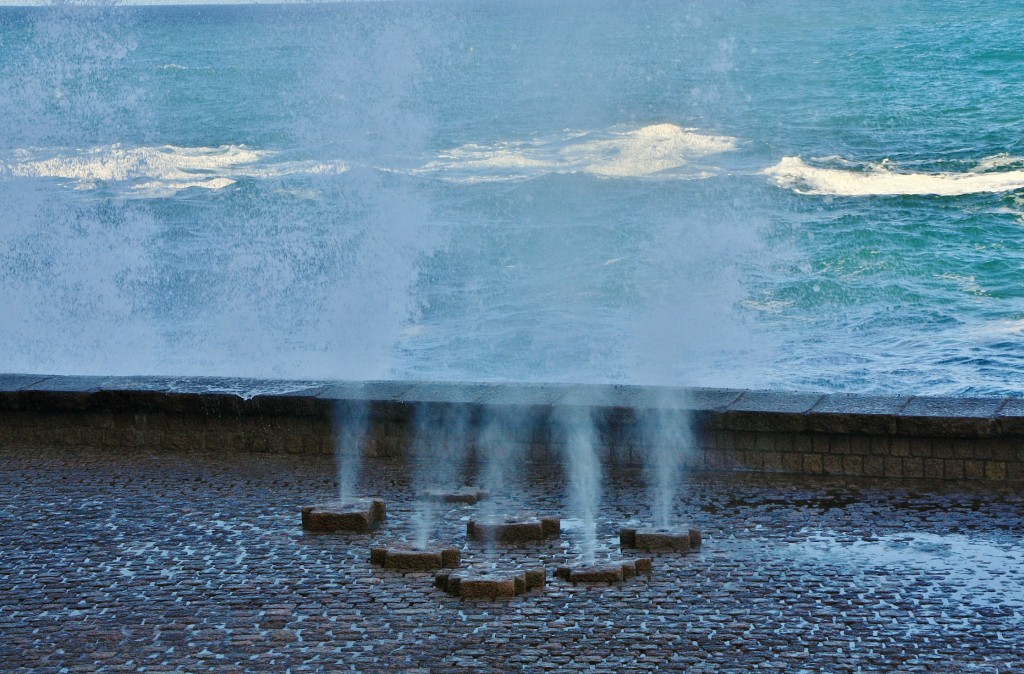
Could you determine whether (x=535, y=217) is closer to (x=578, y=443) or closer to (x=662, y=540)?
(x=578, y=443)

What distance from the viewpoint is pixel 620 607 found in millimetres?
4660

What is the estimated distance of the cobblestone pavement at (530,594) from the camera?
13.9 ft

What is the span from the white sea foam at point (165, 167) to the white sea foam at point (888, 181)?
868 cm

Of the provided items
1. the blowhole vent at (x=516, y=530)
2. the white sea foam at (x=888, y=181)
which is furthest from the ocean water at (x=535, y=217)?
the blowhole vent at (x=516, y=530)

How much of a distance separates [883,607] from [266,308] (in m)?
9.62

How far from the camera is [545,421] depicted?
6.84m

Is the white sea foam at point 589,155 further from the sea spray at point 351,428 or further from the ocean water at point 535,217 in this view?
the sea spray at point 351,428

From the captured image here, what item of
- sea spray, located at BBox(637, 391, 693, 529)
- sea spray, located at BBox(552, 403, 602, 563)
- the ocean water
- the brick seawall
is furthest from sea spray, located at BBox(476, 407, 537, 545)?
the ocean water

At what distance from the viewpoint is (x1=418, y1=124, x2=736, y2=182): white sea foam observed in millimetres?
23453

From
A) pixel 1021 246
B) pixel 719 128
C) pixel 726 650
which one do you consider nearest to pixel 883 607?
pixel 726 650

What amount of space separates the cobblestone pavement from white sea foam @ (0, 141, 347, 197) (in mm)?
15436

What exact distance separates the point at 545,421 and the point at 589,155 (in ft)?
61.8

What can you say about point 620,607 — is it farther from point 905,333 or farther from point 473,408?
point 905,333

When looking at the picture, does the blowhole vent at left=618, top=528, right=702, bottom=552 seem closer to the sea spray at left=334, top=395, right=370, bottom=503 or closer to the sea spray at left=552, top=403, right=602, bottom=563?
the sea spray at left=552, top=403, right=602, bottom=563
